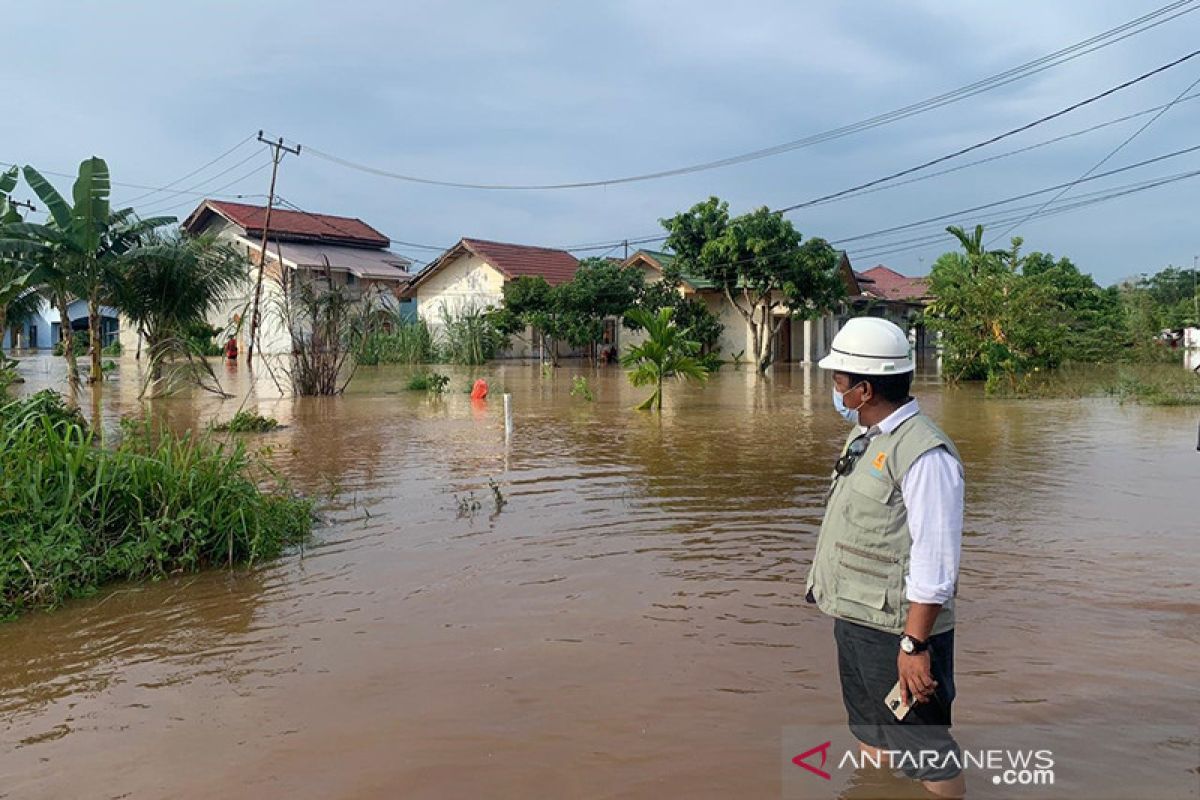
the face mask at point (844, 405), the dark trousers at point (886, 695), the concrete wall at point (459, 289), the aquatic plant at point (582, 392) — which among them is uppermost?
the concrete wall at point (459, 289)

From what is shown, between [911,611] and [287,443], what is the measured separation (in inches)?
443

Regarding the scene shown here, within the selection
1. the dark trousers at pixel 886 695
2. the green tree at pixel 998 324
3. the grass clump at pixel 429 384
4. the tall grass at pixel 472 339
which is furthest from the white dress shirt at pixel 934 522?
the tall grass at pixel 472 339

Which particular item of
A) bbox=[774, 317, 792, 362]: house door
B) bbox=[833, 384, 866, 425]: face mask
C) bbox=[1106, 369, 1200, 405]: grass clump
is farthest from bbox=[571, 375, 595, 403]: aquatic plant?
bbox=[774, 317, 792, 362]: house door

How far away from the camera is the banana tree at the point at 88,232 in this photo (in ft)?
56.9

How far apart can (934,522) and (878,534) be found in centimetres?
21

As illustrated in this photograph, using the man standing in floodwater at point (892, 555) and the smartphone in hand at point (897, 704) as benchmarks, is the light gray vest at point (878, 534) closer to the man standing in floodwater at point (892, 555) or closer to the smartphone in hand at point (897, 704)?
the man standing in floodwater at point (892, 555)

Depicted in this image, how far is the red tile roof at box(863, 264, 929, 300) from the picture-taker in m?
47.8

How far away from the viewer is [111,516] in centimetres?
625

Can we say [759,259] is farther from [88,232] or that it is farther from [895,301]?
[88,232]

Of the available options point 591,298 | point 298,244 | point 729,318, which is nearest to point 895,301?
point 729,318

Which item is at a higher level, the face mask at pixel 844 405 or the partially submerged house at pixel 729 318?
the partially submerged house at pixel 729 318

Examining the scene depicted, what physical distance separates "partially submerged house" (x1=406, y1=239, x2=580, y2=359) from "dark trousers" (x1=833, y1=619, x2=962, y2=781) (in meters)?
35.1

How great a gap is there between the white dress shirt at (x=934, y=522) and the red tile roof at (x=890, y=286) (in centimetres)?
4437

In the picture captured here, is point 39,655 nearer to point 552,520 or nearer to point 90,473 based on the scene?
point 90,473
